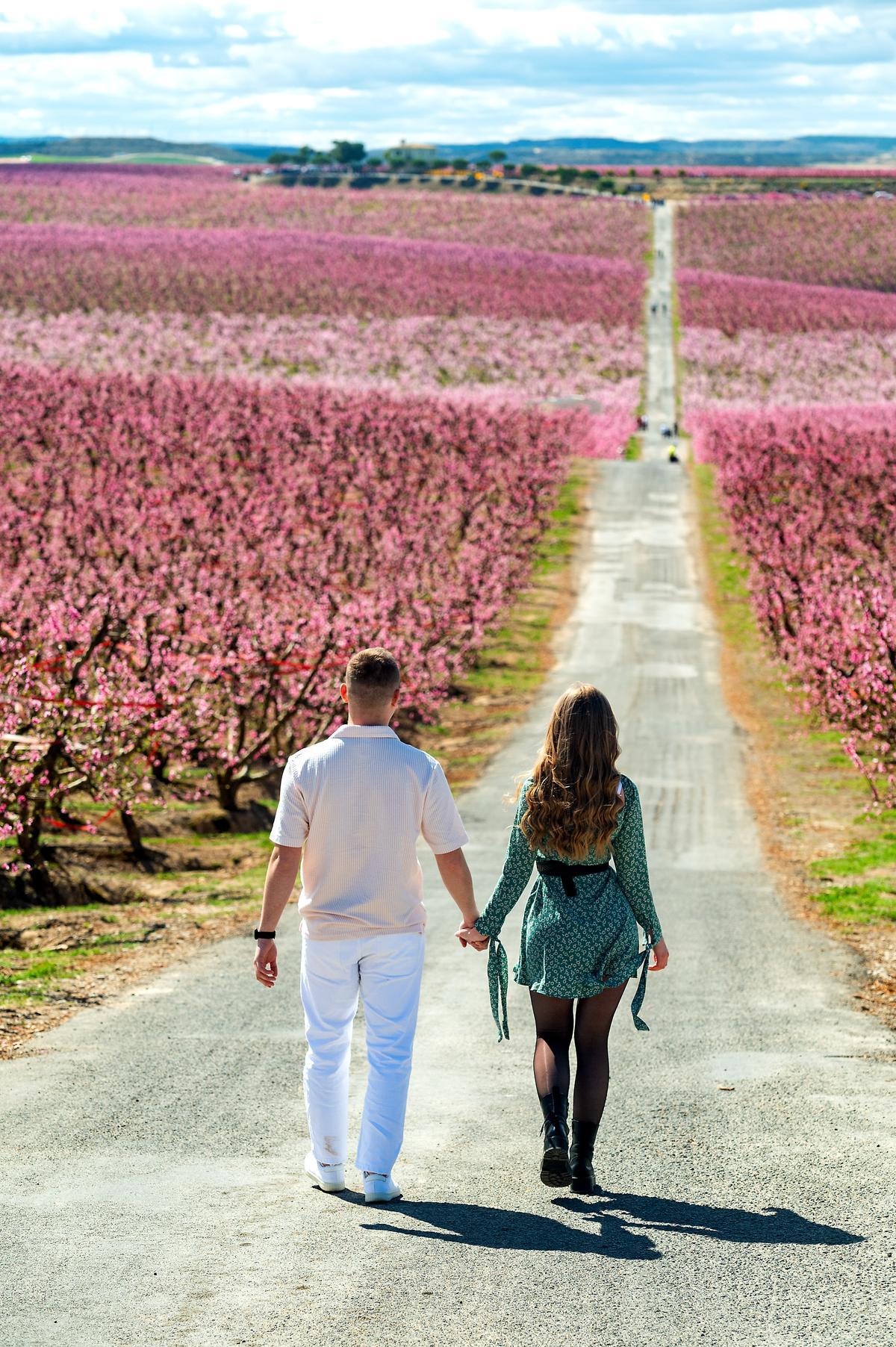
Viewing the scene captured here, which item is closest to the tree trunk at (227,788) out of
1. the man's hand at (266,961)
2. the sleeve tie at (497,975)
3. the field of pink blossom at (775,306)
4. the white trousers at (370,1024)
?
the sleeve tie at (497,975)

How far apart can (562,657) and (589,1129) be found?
27.5 m

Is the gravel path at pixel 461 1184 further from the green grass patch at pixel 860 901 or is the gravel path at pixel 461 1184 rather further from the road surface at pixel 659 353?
the road surface at pixel 659 353

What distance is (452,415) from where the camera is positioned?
58062mm

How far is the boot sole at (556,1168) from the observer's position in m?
6.59

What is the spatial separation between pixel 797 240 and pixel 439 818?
405 feet

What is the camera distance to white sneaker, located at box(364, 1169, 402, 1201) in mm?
6371

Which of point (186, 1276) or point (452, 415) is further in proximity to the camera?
point (452, 415)

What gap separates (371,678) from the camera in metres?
6.29

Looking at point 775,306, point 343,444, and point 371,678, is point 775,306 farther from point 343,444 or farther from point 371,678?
point 371,678

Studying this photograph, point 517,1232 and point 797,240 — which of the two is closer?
point 517,1232

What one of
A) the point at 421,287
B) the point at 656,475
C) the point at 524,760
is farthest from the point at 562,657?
the point at 421,287

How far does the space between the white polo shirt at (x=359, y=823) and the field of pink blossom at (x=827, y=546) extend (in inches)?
583

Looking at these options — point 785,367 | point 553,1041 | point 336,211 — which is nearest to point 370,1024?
point 553,1041

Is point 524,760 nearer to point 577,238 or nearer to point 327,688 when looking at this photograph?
point 327,688
